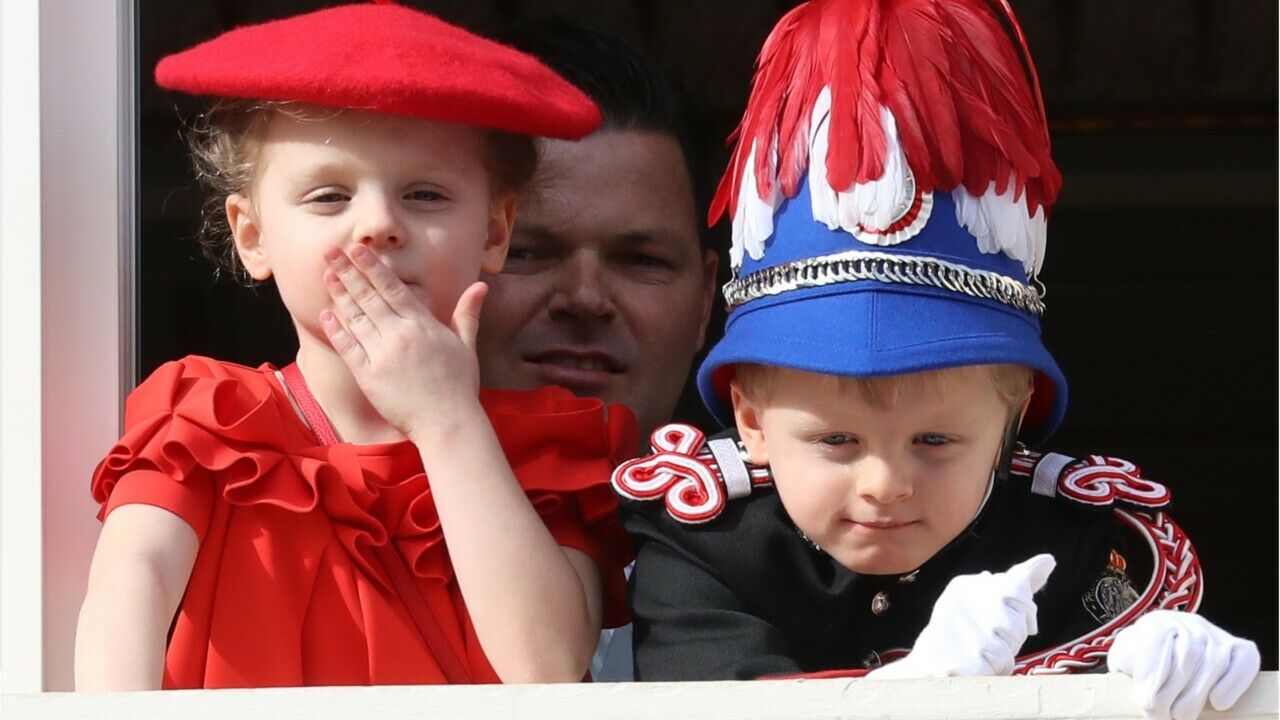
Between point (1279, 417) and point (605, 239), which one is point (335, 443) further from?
point (1279, 417)

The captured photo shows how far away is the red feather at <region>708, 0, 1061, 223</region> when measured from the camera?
5.24 ft

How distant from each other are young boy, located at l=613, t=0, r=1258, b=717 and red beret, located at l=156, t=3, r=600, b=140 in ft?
0.62

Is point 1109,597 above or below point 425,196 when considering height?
below

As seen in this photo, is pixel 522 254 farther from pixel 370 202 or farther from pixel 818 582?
pixel 818 582

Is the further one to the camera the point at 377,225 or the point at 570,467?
the point at 570,467

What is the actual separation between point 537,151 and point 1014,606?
2.38ft

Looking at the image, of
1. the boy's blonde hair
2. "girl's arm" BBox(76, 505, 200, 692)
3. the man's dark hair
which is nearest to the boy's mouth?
the boy's blonde hair

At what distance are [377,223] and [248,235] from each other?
0.18 m

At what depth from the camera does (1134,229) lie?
3670mm

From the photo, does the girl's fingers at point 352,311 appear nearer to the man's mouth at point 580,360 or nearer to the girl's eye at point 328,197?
the girl's eye at point 328,197

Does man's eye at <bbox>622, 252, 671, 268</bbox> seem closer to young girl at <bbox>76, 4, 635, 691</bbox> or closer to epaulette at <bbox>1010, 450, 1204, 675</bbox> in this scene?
young girl at <bbox>76, 4, 635, 691</bbox>

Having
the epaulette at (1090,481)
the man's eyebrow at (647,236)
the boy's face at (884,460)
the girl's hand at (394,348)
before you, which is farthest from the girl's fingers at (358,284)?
the epaulette at (1090,481)

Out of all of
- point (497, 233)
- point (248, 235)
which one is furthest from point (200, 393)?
point (497, 233)

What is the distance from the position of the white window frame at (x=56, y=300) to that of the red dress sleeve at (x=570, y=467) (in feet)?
1.19
